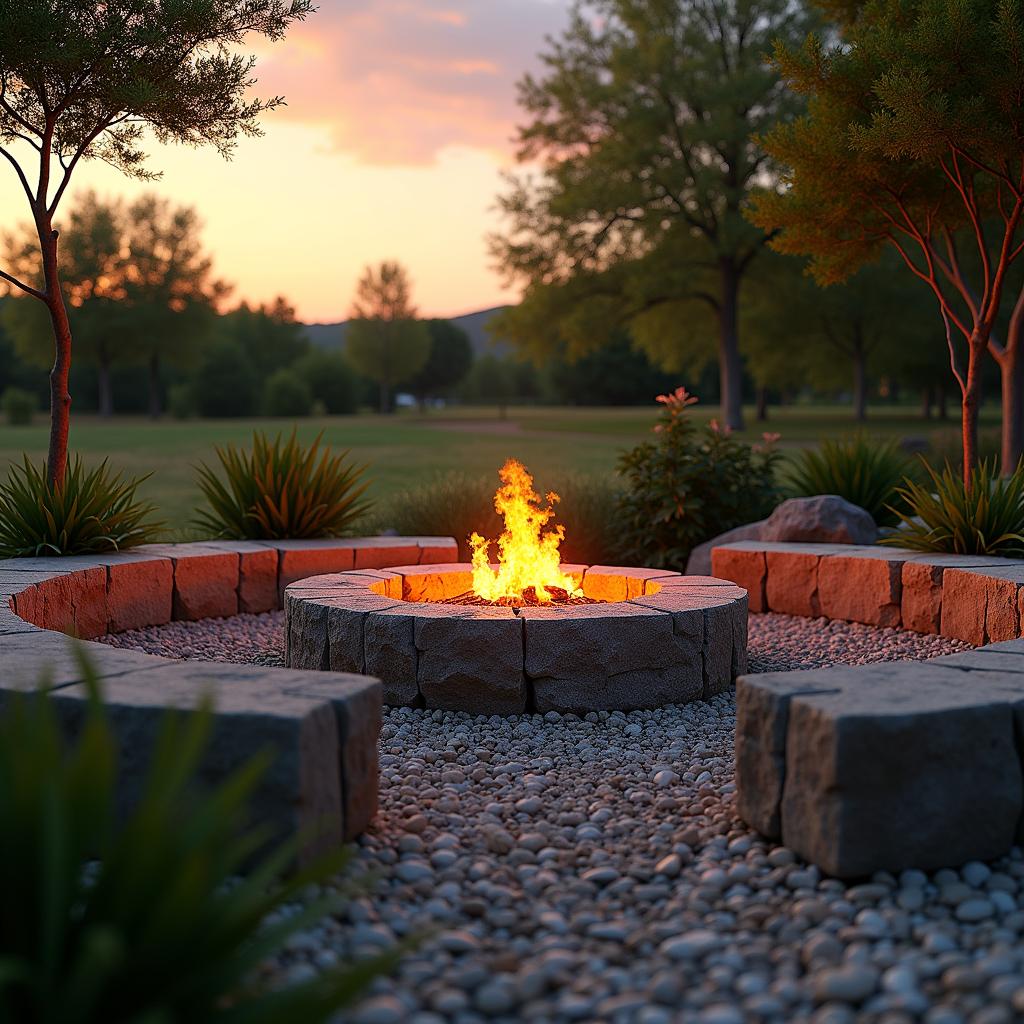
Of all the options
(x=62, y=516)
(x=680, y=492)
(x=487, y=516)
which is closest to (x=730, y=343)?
(x=487, y=516)

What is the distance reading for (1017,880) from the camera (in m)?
3.06

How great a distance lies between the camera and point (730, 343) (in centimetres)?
2872

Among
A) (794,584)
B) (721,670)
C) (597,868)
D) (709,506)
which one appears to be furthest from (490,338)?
(597,868)

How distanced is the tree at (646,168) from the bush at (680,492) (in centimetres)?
1860

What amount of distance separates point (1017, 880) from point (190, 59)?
27.1ft

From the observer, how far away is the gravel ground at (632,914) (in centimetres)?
238

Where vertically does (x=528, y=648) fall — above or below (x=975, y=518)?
below

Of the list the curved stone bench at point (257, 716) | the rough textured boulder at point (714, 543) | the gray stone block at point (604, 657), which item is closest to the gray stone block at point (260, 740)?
the curved stone bench at point (257, 716)

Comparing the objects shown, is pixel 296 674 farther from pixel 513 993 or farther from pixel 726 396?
pixel 726 396

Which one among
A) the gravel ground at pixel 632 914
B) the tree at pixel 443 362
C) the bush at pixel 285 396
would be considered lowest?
the gravel ground at pixel 632 914

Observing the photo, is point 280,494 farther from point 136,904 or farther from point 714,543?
point 136,904

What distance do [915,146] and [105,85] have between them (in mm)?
6691

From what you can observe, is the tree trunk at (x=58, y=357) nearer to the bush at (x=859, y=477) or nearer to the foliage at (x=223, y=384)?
the bush at (x=859, y=477)

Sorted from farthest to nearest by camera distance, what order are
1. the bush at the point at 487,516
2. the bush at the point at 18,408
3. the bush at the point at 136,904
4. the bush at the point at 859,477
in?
the bush at the point at 18,408
the bush at the point at 487,516
the bush at the point at 859,477
the bush at the point at 136,904
